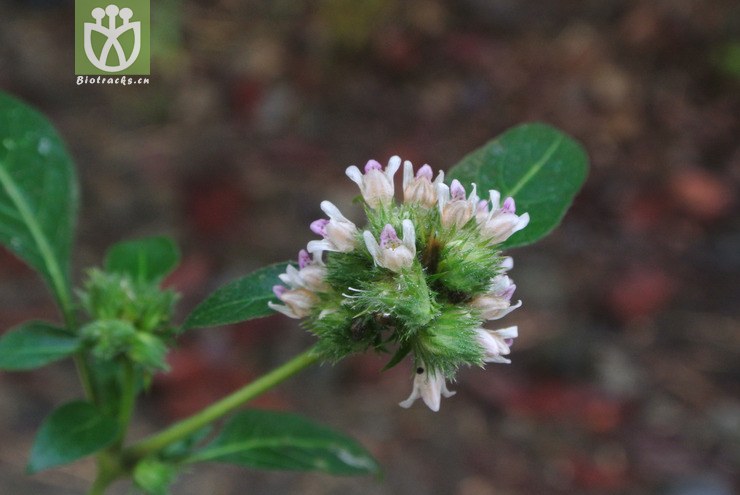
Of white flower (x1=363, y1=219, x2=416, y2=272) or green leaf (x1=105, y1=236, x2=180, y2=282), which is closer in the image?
white flower (x1=363, y1=219, x2=416, y2=272)

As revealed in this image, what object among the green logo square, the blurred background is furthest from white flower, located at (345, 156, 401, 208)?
the blurred background

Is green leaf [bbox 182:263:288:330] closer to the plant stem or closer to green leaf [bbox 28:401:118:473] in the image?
green leaf [bbox 28:401:118:473]

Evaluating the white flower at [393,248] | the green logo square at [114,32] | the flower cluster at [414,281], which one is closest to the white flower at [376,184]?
the flower cluster at [414,281]

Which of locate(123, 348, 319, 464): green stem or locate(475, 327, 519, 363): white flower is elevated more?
locate(475, 327, 519, 363): white flower

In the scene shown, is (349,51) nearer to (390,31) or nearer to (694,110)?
(390,31)

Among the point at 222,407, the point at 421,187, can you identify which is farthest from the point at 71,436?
the point at 421,187

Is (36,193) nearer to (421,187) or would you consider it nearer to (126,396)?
(126,396)
